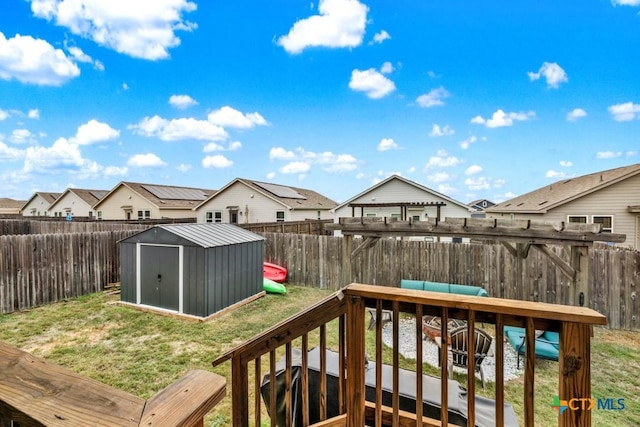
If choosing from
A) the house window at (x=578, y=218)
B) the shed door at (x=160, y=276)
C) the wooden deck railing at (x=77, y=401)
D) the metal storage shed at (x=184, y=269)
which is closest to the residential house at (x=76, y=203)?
the metal storage shed at (x=184, y=269)

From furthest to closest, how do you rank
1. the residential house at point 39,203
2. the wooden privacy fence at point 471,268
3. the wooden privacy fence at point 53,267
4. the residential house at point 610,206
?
the residential house at point 39,203 → the residential house at point 610,206 → the wooden privacy fence at point 53,267 → the wooden privacy fence at point 471,268

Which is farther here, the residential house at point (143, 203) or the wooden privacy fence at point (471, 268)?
the residential house at point (143, 203)

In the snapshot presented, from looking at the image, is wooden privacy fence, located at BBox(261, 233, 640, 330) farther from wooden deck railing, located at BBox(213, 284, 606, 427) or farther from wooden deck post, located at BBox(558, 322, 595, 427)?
wooden deck post, located at BBox(558, 322, 595, 427)

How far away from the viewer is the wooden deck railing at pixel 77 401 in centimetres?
71

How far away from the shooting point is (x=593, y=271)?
21.8ft

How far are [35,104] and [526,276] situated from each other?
2528 cm

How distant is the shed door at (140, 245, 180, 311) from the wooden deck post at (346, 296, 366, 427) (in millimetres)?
6401

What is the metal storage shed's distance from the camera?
6969mm

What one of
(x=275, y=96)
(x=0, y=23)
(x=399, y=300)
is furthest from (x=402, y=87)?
(x=399, y=300)

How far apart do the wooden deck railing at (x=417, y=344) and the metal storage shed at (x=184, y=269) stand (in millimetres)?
5232

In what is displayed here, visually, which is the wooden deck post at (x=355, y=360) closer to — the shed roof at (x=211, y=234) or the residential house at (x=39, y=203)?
the shed roof at (x=211, y=234)

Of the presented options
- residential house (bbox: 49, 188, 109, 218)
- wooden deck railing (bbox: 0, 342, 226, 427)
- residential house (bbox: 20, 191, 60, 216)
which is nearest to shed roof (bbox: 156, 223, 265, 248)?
wooden deck railing (bbox: 0, 342, 226, 427)

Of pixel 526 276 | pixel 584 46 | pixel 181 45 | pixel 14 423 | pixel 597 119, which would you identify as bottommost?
→ pixel 526 276

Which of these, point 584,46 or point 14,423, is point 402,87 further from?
point 14,423
